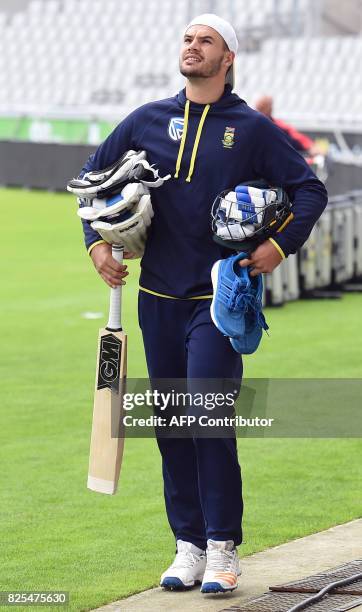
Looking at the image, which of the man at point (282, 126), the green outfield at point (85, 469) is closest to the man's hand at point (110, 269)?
the green outfield at point (85, 469)

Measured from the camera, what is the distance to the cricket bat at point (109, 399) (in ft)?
17.5

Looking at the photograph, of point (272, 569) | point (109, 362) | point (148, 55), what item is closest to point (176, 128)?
point (109, 362)

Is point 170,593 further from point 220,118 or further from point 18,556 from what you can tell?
point 220,118

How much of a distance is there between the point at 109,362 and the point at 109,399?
15cm

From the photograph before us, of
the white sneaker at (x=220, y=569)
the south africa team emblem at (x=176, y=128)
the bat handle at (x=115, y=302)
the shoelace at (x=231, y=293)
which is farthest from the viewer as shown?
the bat handle at (x=115, y=302)

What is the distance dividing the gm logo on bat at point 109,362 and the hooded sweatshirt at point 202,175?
0.28m

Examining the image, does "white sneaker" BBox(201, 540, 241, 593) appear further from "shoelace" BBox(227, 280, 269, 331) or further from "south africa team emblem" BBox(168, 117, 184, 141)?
"south africa team emblem" BBox(168, 117, 184, 141)

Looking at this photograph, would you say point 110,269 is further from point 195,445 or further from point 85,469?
point 85,469

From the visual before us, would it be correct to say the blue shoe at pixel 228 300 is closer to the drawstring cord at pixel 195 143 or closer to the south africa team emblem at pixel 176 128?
the drawstring cord at pixel 195 143

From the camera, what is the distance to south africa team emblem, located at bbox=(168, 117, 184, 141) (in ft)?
16.9

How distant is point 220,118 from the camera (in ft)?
16.9

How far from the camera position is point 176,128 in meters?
5.16

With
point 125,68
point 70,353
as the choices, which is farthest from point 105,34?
point 70,353

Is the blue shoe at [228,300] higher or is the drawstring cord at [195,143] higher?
the drawstring cord at [195,143]
